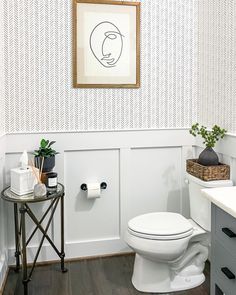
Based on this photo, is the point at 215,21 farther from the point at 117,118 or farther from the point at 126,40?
the point at 117,118

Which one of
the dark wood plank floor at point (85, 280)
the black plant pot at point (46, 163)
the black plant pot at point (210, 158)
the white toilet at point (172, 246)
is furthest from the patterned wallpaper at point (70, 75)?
the dark wood plank floor at point (85, 280)

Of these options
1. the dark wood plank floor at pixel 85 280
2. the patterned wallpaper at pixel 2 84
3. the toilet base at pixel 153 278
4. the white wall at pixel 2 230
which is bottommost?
the dark wood plank floor at pixel 85 280

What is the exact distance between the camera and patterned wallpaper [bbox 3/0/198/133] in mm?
2473

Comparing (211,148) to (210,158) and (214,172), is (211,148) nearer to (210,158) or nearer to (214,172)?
(210,158)

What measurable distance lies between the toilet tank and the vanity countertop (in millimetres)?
412

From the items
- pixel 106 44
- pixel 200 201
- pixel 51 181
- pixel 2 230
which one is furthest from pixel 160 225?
pixel 106 44

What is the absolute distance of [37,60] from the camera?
2.50m

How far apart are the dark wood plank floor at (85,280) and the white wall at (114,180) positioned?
13 centimetres

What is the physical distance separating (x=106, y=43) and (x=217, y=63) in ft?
2.70

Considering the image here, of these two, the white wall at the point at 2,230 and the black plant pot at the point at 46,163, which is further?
the black plant pot at the point at 46,163

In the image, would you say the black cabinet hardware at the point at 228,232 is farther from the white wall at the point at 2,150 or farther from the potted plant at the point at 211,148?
the white wall at the point at 2,150

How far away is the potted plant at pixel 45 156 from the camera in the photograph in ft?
7.84

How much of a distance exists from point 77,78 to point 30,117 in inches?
17.8

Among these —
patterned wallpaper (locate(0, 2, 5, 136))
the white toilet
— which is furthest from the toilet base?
patterned wallpaper (locate(0, 2, 5, 136))
